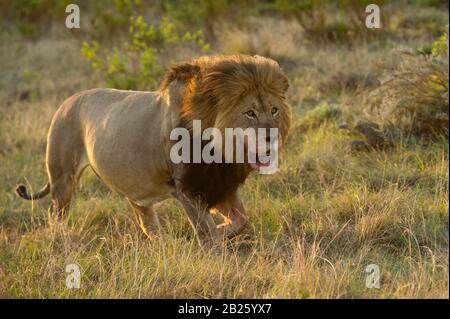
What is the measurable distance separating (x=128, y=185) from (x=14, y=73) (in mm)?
8568

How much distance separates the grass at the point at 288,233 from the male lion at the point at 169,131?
0.24 m

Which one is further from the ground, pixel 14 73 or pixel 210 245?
pixel 14 73

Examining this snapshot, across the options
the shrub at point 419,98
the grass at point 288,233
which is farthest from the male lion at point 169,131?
the shrub at point 419,98

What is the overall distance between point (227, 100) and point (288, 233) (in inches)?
50.9

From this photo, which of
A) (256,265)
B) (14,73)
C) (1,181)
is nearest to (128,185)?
(256,265)

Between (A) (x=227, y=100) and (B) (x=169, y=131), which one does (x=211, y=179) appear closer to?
(B) (x=169, y=131)

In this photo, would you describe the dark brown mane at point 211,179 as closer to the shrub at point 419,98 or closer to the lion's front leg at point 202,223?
the lion's front leg at point 202,223

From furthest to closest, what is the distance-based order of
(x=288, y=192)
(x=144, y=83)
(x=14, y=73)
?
(x=14, y=73), (x=144, y=83), (x=288, y=192)

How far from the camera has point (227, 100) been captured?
4082 millimetres

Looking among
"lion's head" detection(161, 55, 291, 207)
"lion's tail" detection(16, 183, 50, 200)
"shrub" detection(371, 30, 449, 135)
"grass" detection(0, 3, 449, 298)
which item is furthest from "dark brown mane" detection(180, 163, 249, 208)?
"shrub" detection(371, 30, 449, 135)

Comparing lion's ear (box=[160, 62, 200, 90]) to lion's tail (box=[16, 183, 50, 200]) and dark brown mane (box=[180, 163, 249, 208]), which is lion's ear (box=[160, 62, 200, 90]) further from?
lion's tail (box=[16, 183, 50, 200])

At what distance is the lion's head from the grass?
0.45 m

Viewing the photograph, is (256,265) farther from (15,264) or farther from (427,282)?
(15,264)

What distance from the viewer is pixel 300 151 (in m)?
6.70
